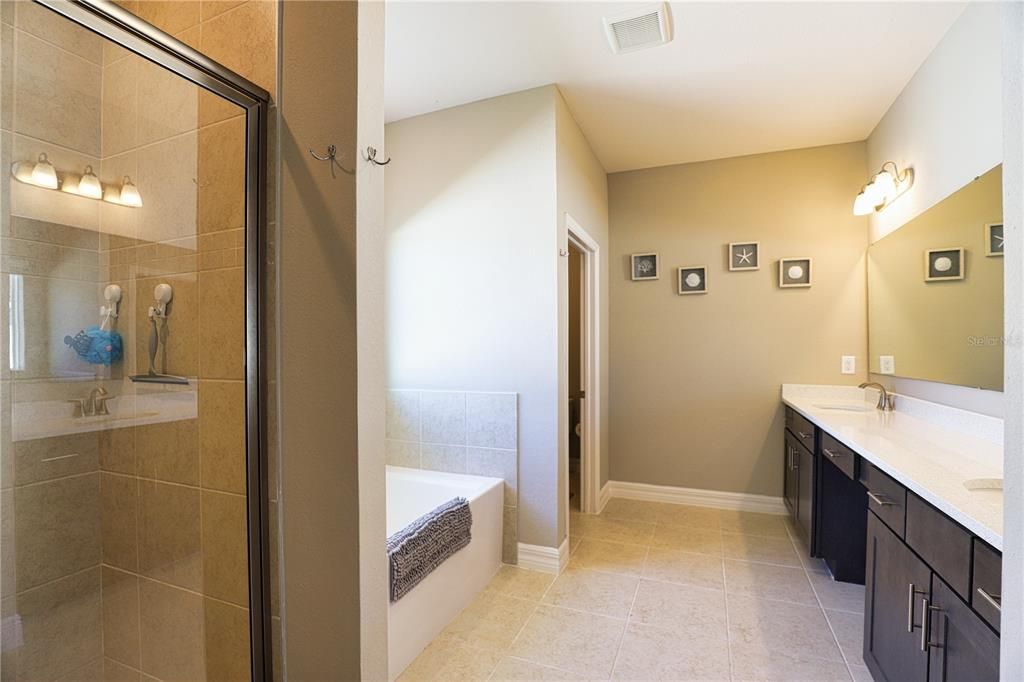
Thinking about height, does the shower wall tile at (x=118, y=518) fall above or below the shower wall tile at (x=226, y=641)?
above

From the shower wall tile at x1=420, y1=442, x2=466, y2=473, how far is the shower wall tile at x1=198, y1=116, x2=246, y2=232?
1.95 meters

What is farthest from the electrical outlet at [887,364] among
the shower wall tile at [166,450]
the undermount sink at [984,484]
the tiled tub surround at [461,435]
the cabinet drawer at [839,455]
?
the shower wall tile at [166,450]

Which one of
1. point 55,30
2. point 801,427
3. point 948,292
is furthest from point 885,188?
point 55,30

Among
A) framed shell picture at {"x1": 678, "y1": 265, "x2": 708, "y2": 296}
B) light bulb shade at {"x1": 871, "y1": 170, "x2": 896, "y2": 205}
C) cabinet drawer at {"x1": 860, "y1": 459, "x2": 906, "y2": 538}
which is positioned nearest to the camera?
cabinet drawer at {"x1": 860, "y1": 459, "x2": 906, "y2": 538}

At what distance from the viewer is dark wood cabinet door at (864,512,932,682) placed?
134 cm

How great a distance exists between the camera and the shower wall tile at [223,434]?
110 cm

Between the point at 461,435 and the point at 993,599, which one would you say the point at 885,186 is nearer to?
the point at 993,599

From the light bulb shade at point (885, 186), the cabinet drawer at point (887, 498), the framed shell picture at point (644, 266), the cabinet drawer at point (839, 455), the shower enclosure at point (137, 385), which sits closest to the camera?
the shower enclosure at point (137, 385)

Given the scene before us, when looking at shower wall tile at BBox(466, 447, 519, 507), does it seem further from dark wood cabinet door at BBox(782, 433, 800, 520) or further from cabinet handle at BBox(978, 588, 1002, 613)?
cabinet handle at BBox(978, 588, 1002, 613)

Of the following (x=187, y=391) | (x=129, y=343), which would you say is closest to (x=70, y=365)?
(x=129, y=343)

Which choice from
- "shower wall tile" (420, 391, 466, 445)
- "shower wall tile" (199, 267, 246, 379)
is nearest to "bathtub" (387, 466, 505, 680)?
"shower wall tile" (420, 391, 466, 445)

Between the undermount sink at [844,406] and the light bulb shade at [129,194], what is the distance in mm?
3421

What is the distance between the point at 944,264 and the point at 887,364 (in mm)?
912

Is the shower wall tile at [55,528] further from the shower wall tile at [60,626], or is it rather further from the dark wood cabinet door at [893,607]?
the dark wood cabinet door at [893,607]
